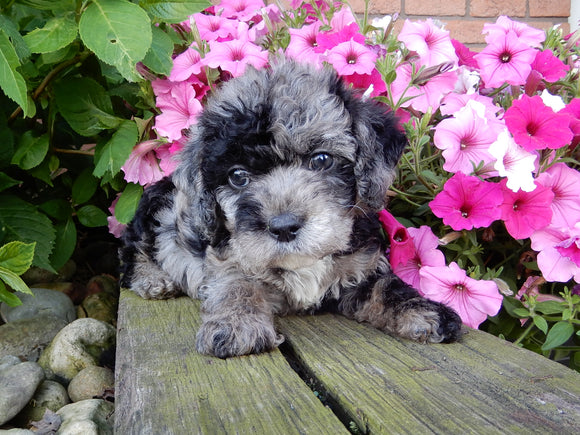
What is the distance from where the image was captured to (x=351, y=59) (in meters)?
3.05

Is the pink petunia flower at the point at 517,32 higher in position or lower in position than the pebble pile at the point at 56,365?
higher

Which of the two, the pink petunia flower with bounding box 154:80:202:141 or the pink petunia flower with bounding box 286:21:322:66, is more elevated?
the pink petunia flower with bounding box 286:21:322:66

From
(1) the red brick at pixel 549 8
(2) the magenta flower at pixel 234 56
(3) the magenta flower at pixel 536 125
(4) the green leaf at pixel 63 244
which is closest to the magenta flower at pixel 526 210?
(3) the magenta flower at pixel 536 125

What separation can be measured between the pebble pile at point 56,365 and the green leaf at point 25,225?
470 mm

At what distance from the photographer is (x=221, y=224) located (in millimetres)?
2723

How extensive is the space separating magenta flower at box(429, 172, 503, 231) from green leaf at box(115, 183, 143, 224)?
1829 mm

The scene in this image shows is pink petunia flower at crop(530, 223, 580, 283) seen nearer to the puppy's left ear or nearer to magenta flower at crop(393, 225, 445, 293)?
magenta flower at crop(393, 225, 445, 293)

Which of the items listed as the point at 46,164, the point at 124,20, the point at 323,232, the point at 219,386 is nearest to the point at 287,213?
A: the point at 323,232

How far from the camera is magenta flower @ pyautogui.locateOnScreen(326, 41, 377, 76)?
300cm

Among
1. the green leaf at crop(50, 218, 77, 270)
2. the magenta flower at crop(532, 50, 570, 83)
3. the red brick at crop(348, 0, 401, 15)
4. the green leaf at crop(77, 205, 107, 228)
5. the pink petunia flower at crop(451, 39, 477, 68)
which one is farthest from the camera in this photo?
the red brick at crop(348, 0, 401, 15)

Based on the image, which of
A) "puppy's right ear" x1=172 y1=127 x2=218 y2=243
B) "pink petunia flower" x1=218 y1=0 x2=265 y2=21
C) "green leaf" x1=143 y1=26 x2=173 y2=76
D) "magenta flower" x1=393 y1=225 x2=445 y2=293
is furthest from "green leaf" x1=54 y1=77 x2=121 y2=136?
"magenta flower" x1=393 y1=225 x2=445 y2=293

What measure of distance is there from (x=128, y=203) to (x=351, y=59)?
5.31 ft

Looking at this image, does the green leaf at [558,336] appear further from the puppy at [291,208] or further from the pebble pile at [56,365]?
the pebble pile at [56,365]

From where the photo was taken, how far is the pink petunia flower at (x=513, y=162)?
8.14ft
